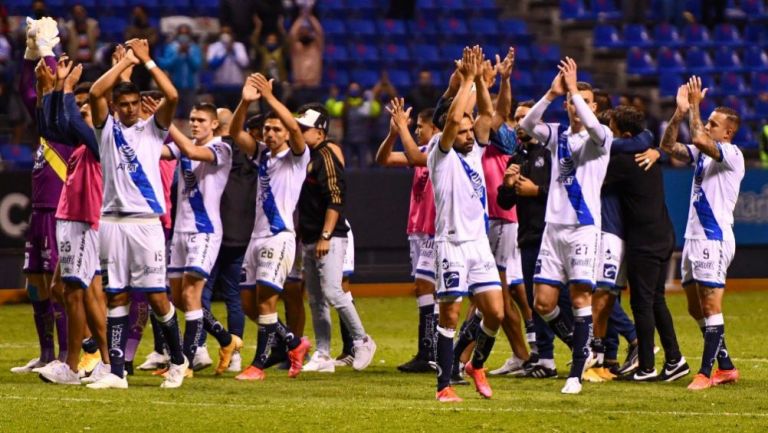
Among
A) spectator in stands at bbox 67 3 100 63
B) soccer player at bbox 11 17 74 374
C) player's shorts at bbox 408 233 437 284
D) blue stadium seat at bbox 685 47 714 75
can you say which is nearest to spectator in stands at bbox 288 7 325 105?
spectator in stands at bbox 67 3 100 63

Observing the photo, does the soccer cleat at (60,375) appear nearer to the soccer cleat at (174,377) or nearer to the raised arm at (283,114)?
the soccer cleat at (174,377)

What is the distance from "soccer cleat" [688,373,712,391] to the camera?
11930 mm

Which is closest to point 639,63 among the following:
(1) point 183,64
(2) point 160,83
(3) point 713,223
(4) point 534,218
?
(1) point 183,64

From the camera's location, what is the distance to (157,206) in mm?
11547

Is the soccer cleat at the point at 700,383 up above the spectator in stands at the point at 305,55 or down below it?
below

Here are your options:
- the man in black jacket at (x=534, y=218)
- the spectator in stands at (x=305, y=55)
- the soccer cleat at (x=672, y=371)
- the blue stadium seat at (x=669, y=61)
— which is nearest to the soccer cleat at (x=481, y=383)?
the man in black jacket at (x=534, y=218)

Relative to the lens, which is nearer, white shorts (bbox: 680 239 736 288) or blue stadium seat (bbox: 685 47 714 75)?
white shorts (bbox: 680 239 736 288)

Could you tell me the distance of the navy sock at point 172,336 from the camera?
1173 cm

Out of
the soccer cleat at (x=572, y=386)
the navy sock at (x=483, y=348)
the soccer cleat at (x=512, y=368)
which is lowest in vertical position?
the soccer cleat at (x=512, y=368)

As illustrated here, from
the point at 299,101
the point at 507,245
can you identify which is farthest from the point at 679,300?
the point at 507,245

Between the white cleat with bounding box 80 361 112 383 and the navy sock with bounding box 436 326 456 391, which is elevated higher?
the navy sock with bounding box 436 326 456 391

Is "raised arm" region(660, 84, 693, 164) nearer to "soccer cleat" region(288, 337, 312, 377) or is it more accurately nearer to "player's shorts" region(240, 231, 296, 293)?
"player's shorts" region(240, 231, 296, 293)

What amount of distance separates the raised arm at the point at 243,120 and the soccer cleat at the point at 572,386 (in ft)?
10.4

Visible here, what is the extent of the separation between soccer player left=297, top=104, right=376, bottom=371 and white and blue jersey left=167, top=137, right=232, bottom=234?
802 mm
